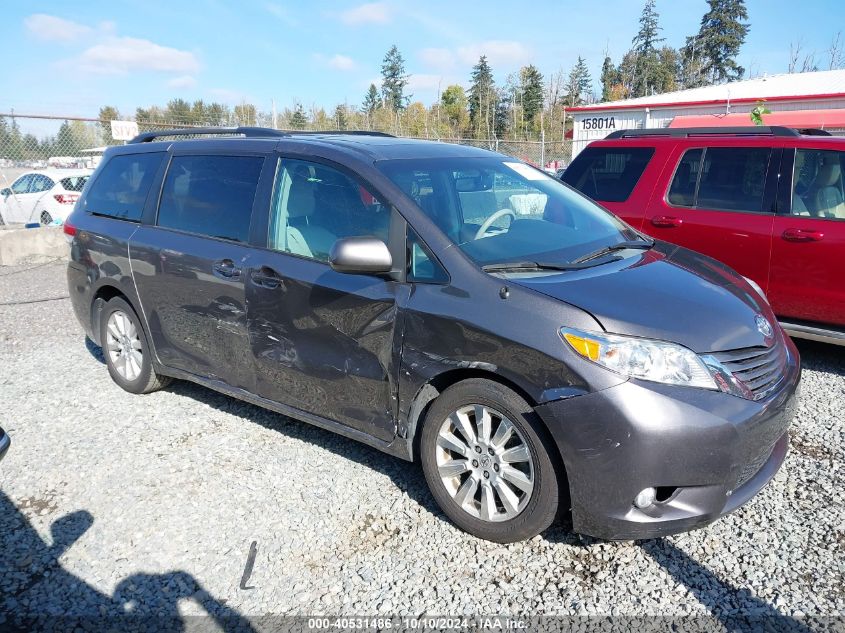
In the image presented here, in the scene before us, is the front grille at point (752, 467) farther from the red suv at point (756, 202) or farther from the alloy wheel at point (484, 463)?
the red suv at point (756, 202)

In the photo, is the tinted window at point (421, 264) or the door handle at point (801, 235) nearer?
the tinted window at point (421, 264)

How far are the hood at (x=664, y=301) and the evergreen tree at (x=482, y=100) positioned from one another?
6490 cm

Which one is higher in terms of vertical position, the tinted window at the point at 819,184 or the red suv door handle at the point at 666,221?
the tinted window at the point at 819,184

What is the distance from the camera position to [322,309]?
3.38m

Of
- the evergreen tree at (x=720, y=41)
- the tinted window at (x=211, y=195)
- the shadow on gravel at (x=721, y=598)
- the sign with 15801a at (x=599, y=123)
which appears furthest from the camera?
the evergreen tree at (x=720, y=41)

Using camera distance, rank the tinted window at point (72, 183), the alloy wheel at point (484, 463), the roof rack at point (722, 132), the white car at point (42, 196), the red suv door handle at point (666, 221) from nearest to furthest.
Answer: the alloy wheel at point (484, 463), the roof rack at point (722, 132), the red suv door handle at point (666, 221), the white car at point (42, 196), the tinted window at point (72, 183)

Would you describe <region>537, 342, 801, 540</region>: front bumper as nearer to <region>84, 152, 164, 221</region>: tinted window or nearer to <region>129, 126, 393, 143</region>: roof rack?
<region>129, 126, 393, 143</region>: roof rack

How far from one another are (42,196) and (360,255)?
46.9ft

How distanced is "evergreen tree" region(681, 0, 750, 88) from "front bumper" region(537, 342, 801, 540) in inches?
2747

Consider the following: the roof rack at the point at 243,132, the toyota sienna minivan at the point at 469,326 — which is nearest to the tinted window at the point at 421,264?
the toyota sienna minivan at the point at 469,326

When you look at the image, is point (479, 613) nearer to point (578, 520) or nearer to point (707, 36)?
point (578, 520)

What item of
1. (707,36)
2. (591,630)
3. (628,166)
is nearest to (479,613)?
(591,630)

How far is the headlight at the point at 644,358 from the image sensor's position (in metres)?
2.57

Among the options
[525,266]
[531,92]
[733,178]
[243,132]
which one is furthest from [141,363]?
[531,92]
